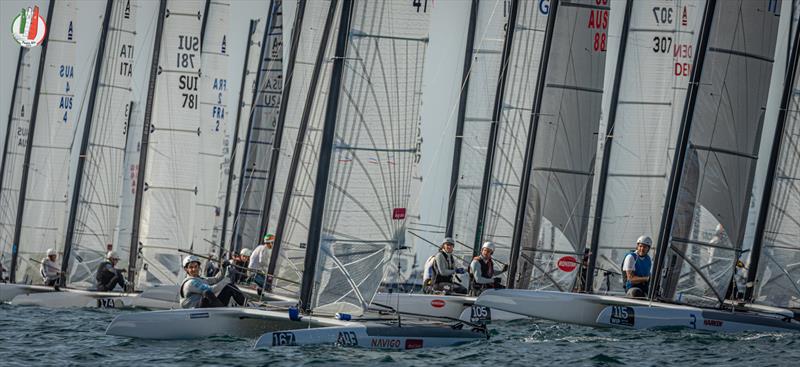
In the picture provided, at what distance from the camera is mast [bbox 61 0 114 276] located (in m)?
32.6

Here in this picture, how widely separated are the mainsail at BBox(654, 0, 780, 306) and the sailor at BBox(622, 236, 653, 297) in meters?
0.33

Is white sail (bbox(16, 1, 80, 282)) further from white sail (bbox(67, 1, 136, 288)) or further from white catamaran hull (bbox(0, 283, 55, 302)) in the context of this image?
white catamaran hull (bbox(0, 283, 55, 302))

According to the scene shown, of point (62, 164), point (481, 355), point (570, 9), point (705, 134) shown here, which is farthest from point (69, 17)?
point (481, 355)

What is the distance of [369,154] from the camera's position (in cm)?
1956

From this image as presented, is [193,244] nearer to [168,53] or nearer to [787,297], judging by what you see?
[168,53]

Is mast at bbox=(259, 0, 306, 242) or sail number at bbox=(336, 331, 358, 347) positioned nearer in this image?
sail number at bbox=(336, 331, 358, 347)

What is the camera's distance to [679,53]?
1222 inches

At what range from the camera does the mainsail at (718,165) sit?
23.6 metres

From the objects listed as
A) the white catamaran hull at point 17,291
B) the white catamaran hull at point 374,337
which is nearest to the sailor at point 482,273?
the white catamaran hull at point 374,337

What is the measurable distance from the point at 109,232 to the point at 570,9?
1267cm

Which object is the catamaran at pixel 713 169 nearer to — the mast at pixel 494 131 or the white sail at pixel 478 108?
the mast at pixel 494 131

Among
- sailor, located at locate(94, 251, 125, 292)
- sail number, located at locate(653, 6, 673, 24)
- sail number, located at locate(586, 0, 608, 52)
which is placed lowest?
sailor, located at locate(94, 251, 125, 292)

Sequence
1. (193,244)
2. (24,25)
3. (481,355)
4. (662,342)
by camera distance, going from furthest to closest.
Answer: (24,25) → (193,244) → (662,342) → (481,355)

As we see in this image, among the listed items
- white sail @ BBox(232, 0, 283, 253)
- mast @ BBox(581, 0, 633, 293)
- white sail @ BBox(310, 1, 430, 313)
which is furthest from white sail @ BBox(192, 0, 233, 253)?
white sail @ BBox(310, 1, 430, 313)
